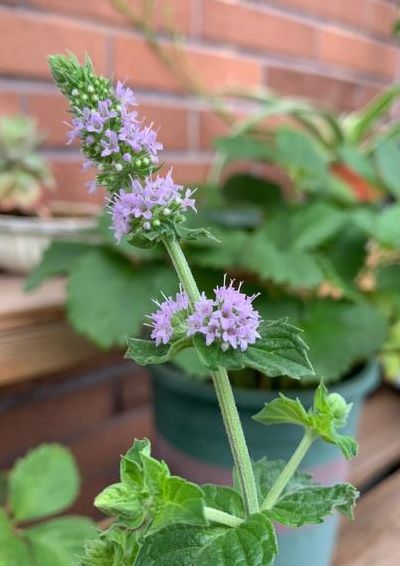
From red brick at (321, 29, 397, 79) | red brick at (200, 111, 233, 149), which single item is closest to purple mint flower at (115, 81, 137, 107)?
red brick at (200, 111, 233, 149)

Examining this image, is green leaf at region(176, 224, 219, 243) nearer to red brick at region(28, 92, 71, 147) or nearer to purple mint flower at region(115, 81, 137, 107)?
purple mint flower at region(115, 81, 137, 107)

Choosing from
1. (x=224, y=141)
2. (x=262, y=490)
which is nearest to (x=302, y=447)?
(x=262, y=490)

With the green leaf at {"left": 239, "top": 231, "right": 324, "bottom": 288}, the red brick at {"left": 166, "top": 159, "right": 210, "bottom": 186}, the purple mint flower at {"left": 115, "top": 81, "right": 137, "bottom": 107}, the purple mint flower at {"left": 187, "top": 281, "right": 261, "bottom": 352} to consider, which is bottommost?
the purple mint flower at {"left": 187, "top": 281, "right": 261, "bottom": 352}

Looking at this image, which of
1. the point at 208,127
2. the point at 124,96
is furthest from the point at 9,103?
the point at 124,96

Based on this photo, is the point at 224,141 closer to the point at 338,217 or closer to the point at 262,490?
the point at 338,217

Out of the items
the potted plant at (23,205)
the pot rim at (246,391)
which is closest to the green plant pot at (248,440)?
the pot rim at (246,391)

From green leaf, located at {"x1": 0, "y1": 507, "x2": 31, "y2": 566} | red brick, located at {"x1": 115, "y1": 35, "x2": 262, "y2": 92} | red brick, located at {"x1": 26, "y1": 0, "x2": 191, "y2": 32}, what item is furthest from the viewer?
red brick, located at {"x1": 115, "y1": 35, "x2": 262, "y2": 92}

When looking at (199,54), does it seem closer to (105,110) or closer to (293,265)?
(293,265)
